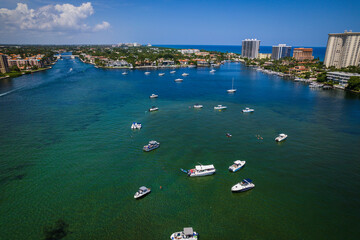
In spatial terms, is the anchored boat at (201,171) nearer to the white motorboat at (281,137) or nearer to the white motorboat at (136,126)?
the white motorboat at (281,137)

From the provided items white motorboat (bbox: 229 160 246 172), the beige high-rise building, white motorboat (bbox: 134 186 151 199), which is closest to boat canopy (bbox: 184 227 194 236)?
white motorboat (bbox: 134 186 151 199)

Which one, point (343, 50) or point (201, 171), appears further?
point (343, 50)

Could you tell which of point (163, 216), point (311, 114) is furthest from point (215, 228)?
point (311, 114)

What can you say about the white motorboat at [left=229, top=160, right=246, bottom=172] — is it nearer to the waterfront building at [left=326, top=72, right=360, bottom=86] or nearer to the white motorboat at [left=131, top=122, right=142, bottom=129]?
the white motorboat at [left=131, top=122, right=142, bottom=129]

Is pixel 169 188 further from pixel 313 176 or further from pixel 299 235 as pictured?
pixel 313 176

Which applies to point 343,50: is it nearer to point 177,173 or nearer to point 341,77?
point 341,77

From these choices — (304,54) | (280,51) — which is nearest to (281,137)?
(304,54)
